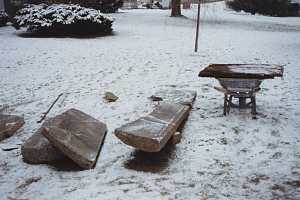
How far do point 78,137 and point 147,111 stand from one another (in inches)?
72.2

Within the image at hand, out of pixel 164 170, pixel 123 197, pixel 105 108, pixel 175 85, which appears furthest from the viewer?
pixel 175 85

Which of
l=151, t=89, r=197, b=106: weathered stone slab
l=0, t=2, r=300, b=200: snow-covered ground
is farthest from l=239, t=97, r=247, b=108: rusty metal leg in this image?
l=151, t=89, r=197, b=106: weathered stone slab

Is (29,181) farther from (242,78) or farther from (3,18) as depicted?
(3,18)

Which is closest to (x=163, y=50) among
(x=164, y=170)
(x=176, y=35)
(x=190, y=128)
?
(x=176, y=35)

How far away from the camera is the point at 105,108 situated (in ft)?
21.6

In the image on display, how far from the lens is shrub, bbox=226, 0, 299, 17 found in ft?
96.4

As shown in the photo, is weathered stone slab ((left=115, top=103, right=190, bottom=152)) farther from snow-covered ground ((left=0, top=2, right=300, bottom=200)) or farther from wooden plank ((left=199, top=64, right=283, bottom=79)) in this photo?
wooden plank ((left=199, top=64, right=283, bottom=79))

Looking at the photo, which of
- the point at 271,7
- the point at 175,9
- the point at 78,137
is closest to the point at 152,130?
the point at 78,137

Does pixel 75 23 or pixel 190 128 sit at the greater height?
pixel 75 23

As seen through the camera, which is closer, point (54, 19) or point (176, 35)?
point (54, 19)

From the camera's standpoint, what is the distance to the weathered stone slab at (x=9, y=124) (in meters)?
5.53

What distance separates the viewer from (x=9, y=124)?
5652mm

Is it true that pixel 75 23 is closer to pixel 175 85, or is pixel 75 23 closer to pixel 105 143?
pixel 175 85

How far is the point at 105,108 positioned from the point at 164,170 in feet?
8.18
